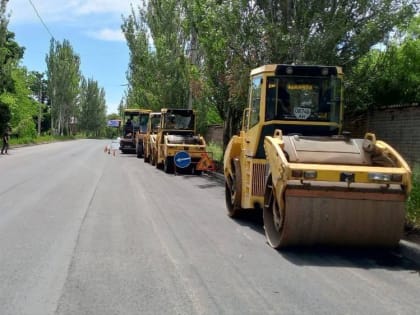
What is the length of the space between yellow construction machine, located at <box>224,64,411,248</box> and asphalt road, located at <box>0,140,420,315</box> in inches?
16.6

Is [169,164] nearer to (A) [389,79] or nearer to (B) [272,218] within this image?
(A) [389,79]

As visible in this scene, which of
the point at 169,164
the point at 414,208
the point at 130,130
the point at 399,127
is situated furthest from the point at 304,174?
the point at 130,130

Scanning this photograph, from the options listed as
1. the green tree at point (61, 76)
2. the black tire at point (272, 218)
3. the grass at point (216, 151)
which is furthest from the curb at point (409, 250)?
the green tree at point (61, 76)

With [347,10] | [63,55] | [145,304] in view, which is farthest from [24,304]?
[63,55]

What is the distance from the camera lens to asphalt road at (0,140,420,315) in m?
5.60

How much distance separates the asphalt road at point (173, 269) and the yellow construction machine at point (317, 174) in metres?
0.42

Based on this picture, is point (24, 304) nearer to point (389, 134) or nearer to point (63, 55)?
point (389, 134)

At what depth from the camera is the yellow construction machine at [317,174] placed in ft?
25.3

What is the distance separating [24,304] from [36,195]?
9.02 m

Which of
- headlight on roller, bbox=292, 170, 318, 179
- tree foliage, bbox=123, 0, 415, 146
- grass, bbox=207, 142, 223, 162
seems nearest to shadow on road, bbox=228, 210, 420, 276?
headlight on roller, bbox=292, 170, 318, 179

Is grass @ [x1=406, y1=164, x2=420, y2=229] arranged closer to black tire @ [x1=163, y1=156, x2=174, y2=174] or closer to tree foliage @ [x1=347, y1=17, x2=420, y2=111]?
tree foliage @ [x1=347, y1=17, x2=420, y2=111]

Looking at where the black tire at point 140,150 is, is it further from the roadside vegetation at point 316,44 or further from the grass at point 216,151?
the roadside vegetation at point 316,44

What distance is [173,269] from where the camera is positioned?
694cm

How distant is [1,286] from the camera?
6.05 m
